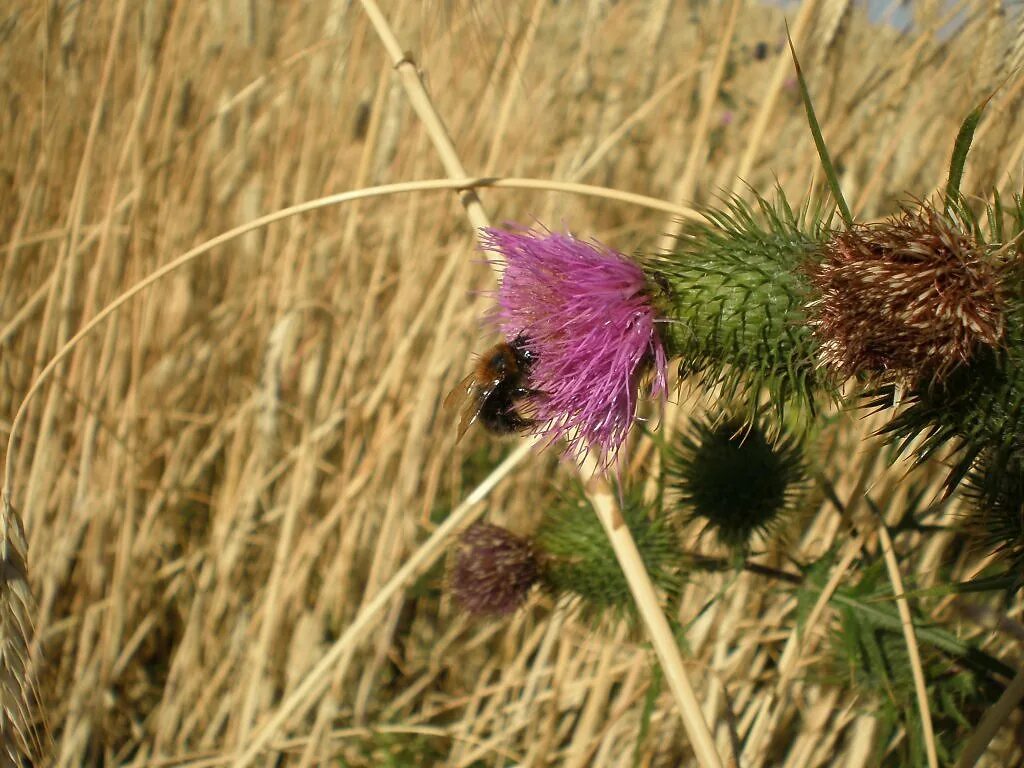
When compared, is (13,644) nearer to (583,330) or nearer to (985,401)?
(583,330)

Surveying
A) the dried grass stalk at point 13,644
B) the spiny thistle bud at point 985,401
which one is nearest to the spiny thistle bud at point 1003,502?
the spiny thistle bud at point 985,401

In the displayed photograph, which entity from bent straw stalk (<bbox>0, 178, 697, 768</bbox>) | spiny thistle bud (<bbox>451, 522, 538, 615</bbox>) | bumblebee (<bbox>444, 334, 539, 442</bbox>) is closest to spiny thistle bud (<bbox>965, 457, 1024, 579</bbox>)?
bent straw stalk (<bbox>0, 178, 697, 768</bbox>)

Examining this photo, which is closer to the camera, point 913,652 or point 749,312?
point 749,312

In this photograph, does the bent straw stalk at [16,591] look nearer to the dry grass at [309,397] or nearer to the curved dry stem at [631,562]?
the curved dry stem at [631,562]

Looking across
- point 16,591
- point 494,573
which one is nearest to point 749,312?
point 494,573

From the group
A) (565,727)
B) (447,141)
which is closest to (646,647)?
(565,727)

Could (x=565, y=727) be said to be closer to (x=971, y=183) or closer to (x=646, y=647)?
(x=646, y=647)
